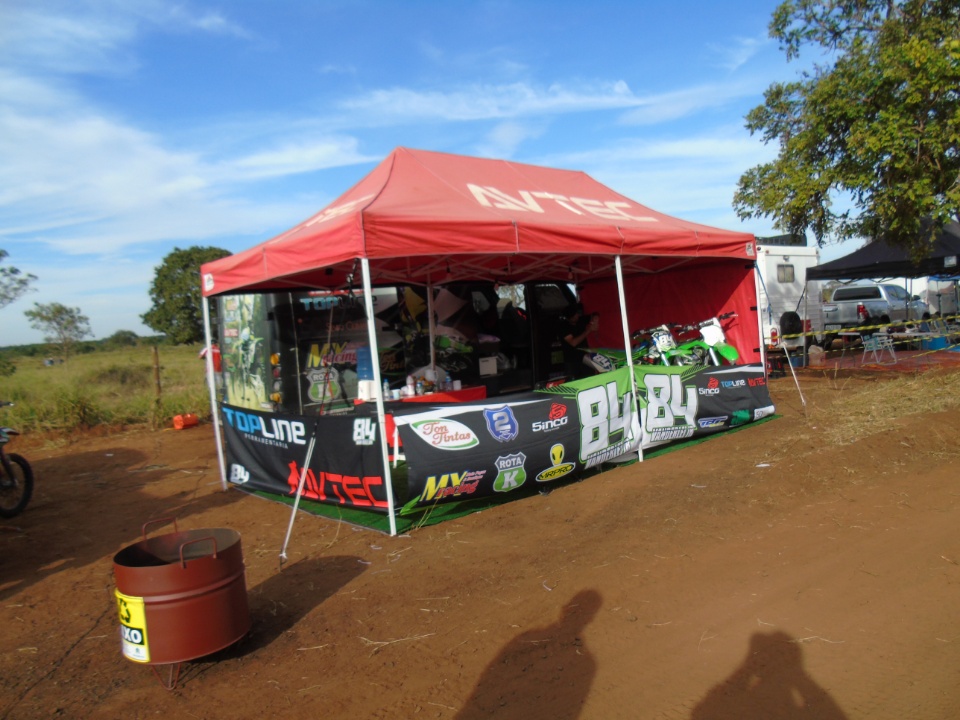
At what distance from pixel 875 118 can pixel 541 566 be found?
8.52 meters

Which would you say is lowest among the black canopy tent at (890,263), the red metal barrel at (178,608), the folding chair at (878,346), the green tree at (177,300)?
the red metal barrel at (178,608)

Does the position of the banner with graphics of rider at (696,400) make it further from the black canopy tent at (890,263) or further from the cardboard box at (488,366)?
the black canopy tent at (890,263)

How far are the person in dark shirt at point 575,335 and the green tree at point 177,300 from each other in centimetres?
2191

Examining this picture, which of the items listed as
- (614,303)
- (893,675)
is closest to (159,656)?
(893,675)

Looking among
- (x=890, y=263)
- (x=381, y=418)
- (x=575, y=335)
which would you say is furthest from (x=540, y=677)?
(x=890, y=263)

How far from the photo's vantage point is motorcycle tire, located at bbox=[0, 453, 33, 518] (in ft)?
23.8

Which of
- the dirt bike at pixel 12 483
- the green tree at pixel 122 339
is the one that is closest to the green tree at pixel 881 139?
the dirt bike at pixel 12 483

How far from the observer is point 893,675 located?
3281 mm

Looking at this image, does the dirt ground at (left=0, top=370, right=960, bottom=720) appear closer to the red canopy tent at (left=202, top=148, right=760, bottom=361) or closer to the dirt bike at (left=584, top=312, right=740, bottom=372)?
the red canopy tent at (left=202, top=148, right=760, bottom=361)

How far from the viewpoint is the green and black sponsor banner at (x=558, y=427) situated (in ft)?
19.6

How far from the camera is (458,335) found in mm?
A: 11000

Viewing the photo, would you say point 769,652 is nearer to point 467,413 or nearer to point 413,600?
point 413,600

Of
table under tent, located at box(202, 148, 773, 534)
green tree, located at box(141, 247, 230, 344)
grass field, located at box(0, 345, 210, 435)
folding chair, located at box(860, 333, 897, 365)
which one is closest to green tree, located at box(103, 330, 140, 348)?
green tree, located at box(141, 247, 230, 344)

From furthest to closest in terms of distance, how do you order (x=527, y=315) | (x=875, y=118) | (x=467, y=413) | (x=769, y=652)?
(x=527, y=315) → (x=875, y=118) → (x=467, y=413) → (x=769, y=652)
